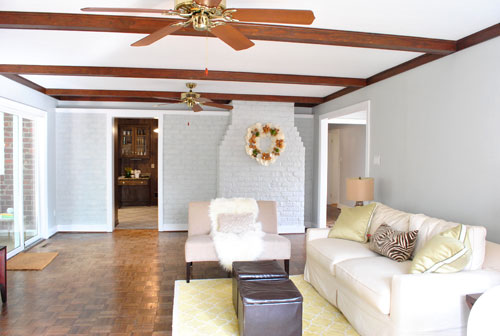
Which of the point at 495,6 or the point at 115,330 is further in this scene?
the point at 115,330

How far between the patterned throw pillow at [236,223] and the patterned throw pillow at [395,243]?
145 cm

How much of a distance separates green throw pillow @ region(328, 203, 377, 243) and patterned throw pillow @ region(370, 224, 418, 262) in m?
0.37

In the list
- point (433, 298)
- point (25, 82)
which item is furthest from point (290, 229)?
point (25, 82)

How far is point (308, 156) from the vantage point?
24.1 feet

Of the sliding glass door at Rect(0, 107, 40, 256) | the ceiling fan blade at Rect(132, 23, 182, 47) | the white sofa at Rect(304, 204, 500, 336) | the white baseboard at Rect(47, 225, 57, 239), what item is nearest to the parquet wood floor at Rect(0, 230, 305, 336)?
the white baseboard at Rect(47, 225, 57, 239)

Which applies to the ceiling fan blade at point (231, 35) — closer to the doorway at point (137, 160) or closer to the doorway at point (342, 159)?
the doorway at point (342, 159)

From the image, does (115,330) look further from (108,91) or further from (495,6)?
(108,91)

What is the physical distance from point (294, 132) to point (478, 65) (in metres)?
3.65

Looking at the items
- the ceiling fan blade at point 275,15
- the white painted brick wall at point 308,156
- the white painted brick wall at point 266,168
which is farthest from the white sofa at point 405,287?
the white painted brick wall at point 308,156

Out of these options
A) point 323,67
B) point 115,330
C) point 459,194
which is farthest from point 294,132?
point 115,330

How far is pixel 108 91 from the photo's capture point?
6.00 meters

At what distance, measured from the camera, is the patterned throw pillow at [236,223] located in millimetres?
4195

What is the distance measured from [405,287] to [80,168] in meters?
6.07

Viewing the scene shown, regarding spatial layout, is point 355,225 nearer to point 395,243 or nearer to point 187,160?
point 395,243
